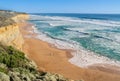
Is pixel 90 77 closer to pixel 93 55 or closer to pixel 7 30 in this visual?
pixel 93 55

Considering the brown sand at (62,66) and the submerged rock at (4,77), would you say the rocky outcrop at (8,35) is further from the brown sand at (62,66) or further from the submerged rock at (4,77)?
the submerged rock at (4,77)

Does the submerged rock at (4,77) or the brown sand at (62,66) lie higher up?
the submerged rock at (4,77)

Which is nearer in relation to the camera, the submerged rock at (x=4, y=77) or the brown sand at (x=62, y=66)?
the submerged rock at (x=4, y=77)

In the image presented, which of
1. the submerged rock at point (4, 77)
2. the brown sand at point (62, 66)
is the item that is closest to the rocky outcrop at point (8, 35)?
the brown sand at point (62, 66)

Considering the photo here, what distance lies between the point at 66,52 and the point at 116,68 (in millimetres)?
7225

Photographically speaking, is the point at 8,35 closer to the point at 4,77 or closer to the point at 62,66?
the point at 62,66

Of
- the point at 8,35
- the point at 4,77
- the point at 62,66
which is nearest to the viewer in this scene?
the point at 4,77

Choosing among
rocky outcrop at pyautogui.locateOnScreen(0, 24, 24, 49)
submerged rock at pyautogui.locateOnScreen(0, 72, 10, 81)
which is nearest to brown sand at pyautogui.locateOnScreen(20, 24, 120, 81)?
rocky outcrop at pyautogui.locateOnScreen(0, 24, 24, 49)

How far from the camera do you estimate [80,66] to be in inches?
788

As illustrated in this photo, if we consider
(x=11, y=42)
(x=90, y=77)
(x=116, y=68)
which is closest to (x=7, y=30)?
(x=11, y=42)

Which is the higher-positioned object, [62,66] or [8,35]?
[8,35]

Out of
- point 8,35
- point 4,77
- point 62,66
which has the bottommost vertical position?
point 62,66

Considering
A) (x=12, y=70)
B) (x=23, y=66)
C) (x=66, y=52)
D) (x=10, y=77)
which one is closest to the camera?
(x=10, y=77)

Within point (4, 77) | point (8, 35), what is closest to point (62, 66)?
point (8, 35)
